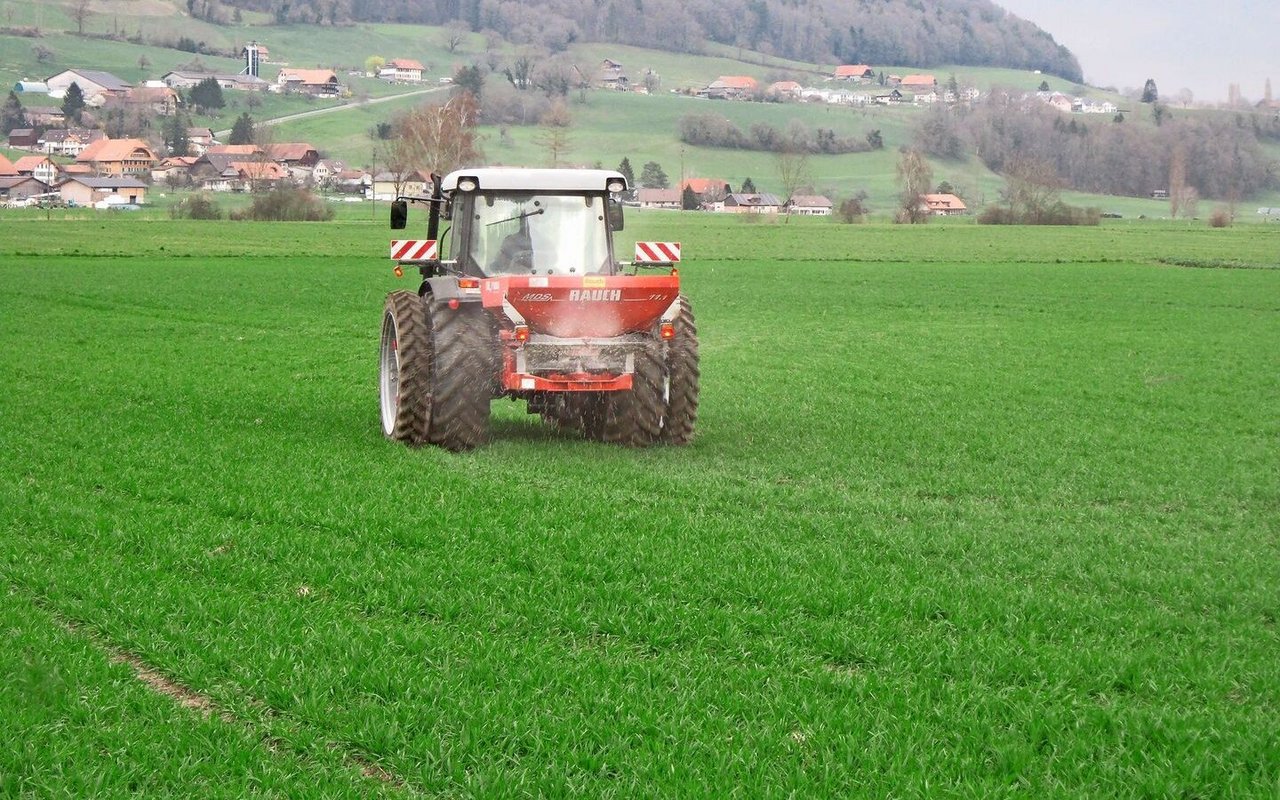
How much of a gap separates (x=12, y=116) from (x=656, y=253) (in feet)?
553

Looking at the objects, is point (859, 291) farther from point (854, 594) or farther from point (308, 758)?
point (308, 758)

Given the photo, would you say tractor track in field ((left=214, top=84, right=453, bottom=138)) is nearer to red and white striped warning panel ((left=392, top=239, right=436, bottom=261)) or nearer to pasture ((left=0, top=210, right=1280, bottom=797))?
pasture ((left=0, top=210, right=1280, bottom=797))

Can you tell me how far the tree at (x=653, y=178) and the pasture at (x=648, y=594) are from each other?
126 metres

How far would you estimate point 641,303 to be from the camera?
522 inches

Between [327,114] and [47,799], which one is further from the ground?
[327,114]

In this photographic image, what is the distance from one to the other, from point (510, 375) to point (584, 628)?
5697 millimetres

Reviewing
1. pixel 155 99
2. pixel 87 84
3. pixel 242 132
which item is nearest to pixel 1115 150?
pixel 242 132

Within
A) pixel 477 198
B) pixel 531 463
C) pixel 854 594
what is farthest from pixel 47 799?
pixel 477 198

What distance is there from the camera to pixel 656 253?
48.6 feet

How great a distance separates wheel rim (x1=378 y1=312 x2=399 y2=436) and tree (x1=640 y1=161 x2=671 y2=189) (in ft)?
427

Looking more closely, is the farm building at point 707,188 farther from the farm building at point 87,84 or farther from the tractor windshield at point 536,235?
the tractor windshield at point 536,235

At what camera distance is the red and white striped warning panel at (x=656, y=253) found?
14742 millimetres

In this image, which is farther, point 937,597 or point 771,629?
point 937,597

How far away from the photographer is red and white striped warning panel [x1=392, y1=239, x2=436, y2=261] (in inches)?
577
